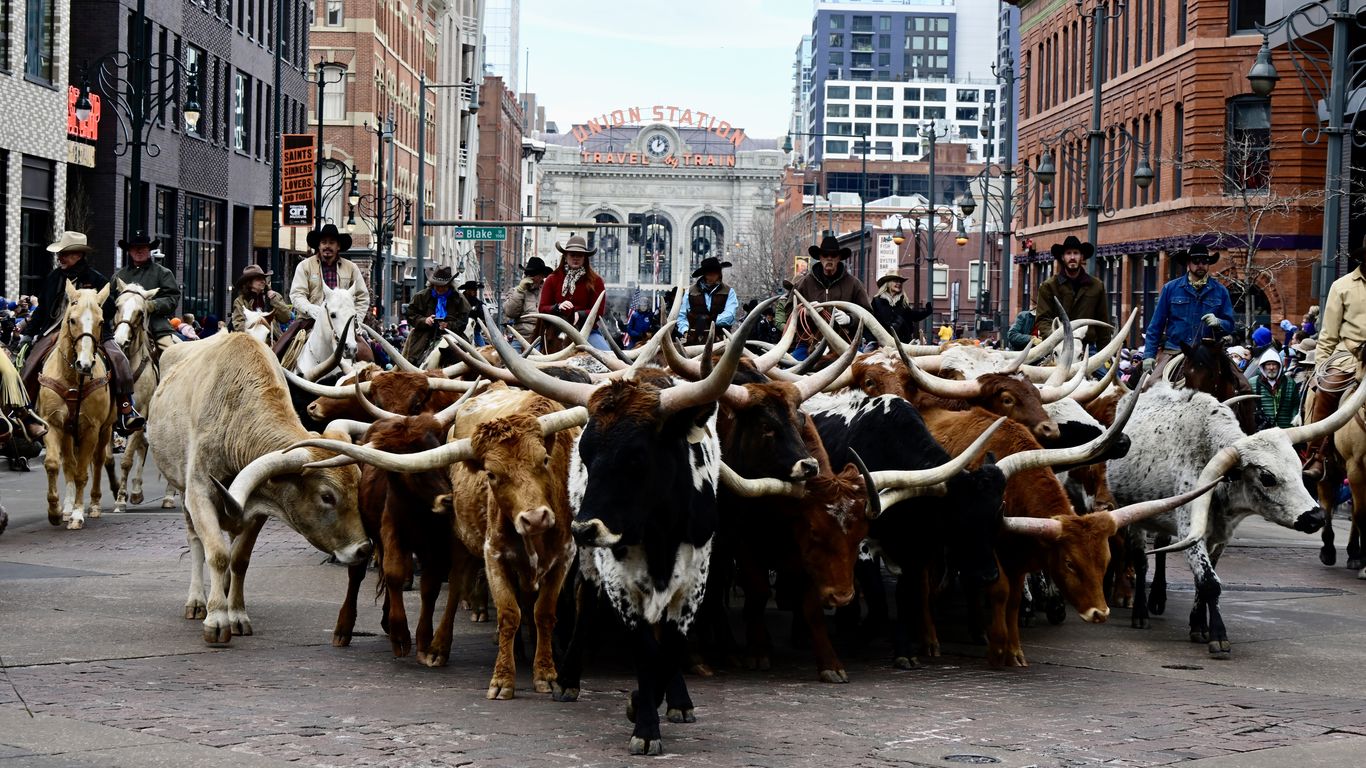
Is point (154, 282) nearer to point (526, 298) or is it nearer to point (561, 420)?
point (526, 298)

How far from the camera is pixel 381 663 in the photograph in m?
10.2

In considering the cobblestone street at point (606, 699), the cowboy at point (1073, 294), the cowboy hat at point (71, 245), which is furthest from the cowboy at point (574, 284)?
the cobblestone street at point (606, 699)

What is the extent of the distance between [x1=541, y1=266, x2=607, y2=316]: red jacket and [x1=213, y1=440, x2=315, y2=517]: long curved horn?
256 inches

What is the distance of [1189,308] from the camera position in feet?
53.2

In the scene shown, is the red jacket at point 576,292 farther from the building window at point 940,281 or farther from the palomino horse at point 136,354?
the building window at point 940,281

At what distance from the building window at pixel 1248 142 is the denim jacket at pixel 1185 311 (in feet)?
111

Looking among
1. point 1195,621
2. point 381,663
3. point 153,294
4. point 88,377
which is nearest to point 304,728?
point 381,663

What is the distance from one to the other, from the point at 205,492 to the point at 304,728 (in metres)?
3.09

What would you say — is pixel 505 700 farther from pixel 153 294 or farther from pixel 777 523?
pixel 153 294

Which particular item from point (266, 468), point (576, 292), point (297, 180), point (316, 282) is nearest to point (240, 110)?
point (297, 180)

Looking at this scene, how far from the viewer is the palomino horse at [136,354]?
17734mm

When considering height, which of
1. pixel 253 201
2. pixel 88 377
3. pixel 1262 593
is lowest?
pixel 1262 593

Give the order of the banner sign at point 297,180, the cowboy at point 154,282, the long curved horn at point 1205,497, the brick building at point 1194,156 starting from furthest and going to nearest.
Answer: the brick building at point 1194,156 → the banner sign at point 297,180 → the cowboy at point 154,282 → the long curved horn at point 1205,497

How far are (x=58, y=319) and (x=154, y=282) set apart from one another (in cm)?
143
